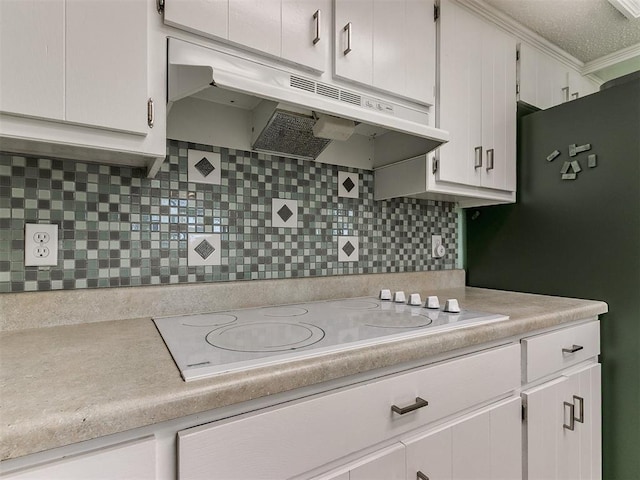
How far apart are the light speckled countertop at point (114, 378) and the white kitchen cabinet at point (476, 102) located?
0.76 meters

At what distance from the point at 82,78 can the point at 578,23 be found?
2.07 meters

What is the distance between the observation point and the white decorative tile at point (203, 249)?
1.12m

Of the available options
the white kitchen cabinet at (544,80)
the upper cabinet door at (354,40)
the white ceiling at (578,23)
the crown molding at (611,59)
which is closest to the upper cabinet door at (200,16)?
the upper cabinet door at (354,40)

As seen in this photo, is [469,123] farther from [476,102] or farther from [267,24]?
[267,24]

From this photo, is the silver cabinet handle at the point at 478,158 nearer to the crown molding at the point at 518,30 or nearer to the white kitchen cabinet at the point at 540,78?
the white kitchen cabinet at the point at 540,78

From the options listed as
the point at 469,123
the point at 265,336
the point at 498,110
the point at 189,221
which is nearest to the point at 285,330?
the point at 265,336

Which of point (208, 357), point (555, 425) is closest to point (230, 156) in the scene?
point (208, 357)

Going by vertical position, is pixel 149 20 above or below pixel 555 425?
above

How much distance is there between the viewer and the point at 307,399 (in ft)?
2.12

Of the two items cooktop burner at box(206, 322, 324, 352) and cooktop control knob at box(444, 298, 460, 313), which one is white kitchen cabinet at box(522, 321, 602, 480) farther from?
cooktop burner at box(206, 322, 324, 352)

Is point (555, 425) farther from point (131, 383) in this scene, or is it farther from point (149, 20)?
point (149, 20)

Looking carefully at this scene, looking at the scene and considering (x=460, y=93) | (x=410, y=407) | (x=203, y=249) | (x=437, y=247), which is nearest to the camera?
(x=410, y=407)

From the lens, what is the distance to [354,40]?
1.12 meters

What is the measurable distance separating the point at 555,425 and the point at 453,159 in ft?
3.27
